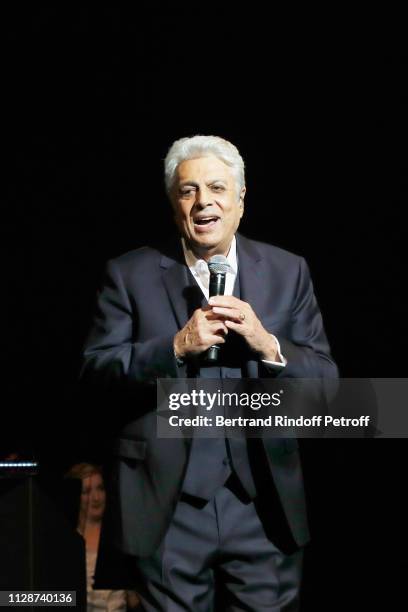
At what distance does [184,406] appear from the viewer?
2855mm

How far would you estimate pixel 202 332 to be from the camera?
2699 mm

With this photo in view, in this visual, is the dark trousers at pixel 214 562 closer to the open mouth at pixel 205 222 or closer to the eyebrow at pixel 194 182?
the open mouth at pixel 205 222

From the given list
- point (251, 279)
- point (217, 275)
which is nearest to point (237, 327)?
point (217, 275)

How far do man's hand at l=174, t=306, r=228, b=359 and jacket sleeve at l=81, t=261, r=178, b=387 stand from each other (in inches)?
2.4

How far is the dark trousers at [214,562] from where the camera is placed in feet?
9.23

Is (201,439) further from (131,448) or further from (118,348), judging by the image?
(118,348)

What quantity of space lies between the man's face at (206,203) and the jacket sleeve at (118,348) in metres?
0.24

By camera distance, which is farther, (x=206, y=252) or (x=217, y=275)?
(x=206, y=252)

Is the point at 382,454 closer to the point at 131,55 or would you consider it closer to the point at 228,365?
the point at 228,365

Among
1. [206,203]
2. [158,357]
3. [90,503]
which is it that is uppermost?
[206,203]

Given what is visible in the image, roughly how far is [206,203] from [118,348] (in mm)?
470

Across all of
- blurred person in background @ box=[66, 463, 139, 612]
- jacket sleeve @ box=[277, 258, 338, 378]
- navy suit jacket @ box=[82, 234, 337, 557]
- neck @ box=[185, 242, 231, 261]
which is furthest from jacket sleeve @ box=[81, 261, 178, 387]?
blurred person in background @ box=[66, 463, 139, 612]

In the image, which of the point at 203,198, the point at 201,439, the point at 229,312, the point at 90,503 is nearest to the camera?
the point at 229,312

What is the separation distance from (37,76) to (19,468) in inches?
54.5
